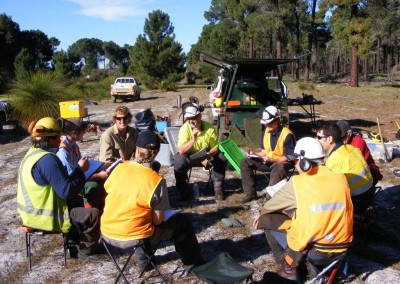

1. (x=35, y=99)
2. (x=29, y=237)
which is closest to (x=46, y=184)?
(x=29, y=237)

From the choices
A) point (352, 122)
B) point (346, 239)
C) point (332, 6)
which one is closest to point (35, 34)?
point (332, 6)

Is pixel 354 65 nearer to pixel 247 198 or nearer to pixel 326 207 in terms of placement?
pixel 247 198

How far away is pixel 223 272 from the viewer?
3279 mm

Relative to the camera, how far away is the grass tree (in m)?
11.9

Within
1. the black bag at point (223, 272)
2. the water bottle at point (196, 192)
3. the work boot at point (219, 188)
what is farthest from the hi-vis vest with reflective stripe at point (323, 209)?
the water bottle at point (196, 192)

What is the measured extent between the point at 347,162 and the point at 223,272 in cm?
159

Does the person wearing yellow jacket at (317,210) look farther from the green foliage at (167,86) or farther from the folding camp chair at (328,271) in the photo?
the green foliage at (167,86)

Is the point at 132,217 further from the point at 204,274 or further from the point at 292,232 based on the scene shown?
the point at 292,232

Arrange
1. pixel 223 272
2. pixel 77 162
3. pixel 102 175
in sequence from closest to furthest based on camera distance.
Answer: pixel 223 272
pixel 77 162
pixel 102 175

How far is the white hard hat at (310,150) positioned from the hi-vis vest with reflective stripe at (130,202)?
1.11m

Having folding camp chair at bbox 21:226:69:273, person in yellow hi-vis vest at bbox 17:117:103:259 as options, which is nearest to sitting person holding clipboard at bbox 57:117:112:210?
person in yellow hi-vis vest at bbox 17:117:103:259

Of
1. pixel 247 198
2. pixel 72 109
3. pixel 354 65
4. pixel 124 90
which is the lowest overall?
pixel 247 198

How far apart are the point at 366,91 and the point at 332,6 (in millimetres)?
6735

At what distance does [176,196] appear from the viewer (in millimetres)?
6000
